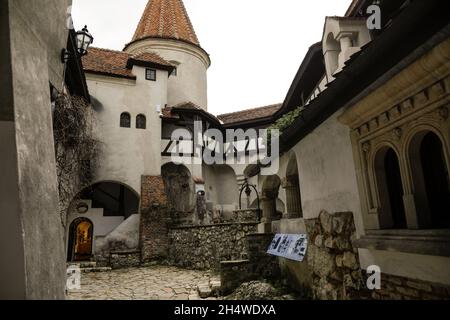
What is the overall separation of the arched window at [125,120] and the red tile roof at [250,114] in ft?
25.4

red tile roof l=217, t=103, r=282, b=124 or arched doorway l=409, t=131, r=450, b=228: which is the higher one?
red tile roof l=217, t=103, r=282, b=124

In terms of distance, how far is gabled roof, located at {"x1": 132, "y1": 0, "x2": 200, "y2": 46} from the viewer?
2136 centimetres

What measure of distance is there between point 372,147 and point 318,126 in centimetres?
167

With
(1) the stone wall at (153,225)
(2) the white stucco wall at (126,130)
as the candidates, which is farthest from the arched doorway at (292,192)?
(2) the white stucco wall at (126,130)

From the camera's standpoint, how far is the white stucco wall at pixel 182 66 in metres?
20.7

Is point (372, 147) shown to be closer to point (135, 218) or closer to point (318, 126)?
point (318, 126)

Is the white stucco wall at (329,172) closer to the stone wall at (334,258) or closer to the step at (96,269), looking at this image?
the stone wall at (334,258)

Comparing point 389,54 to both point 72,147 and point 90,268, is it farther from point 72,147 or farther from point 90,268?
point 90,268

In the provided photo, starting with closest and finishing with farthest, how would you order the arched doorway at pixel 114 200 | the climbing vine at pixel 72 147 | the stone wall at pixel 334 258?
1. the stone wall at pixel 334 258
2. the climbing vine at pixel 72 147
3. the arched doorway at pixel 114 200

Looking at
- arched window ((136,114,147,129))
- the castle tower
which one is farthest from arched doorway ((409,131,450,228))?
the castle tower

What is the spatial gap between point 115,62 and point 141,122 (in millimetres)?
4137

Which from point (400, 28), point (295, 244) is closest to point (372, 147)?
point (400, 28)

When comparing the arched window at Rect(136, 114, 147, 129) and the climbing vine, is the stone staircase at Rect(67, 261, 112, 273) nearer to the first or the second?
the climbing vine

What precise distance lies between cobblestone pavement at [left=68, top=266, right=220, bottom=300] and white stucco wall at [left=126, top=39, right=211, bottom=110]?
12.7 meters
